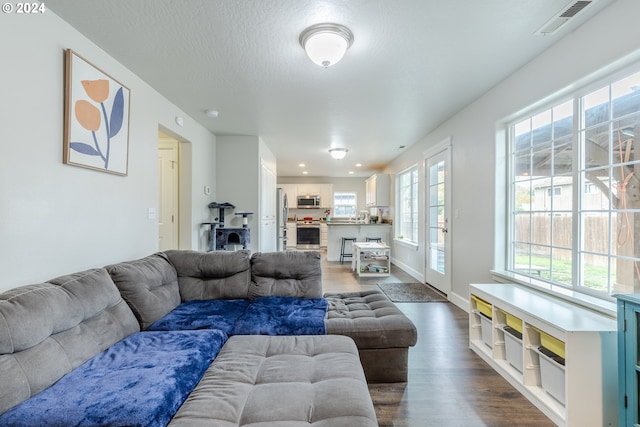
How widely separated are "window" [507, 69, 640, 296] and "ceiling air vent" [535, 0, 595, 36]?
20.1 inches

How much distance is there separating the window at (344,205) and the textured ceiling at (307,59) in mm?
6289

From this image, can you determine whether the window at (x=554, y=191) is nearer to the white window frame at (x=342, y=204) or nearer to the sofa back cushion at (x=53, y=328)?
the sofa back cushion at (x=53, y=328)

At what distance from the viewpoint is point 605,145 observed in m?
1.94

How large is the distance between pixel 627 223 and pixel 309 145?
4457mm

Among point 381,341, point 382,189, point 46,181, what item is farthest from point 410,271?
point 46,181

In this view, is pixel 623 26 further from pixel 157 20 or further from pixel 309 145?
pixel 309 145

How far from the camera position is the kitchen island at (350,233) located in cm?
716

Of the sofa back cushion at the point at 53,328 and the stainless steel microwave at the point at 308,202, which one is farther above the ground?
the stainless steel microwave at the point at 308,202

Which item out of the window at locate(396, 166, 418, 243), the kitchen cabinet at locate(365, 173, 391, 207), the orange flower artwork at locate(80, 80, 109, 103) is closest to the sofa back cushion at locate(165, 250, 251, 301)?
the orange flower artwork at locate(80, 80, 109, 103)

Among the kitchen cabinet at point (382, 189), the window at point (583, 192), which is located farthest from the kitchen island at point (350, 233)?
the window at point (583, 192)

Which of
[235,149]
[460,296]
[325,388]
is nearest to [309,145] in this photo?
[235,149]

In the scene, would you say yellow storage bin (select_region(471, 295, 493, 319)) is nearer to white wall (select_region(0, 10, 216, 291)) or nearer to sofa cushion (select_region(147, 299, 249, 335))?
sofa cushion (select_region(147, 299, 249, 335))

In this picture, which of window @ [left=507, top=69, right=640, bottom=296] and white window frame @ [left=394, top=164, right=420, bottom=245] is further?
white window frame @ [left=394, top=164, right=420, bottom=245]

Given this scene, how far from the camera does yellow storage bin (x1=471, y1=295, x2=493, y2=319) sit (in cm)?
237
